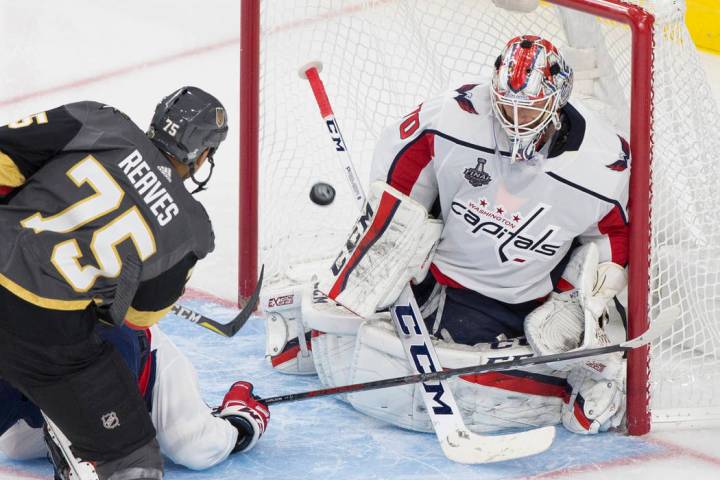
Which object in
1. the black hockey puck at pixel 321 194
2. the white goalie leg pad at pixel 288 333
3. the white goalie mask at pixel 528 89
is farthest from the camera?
the black hockey puck at pixel 321 194

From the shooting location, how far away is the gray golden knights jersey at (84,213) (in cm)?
214

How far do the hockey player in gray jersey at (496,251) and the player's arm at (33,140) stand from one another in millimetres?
923

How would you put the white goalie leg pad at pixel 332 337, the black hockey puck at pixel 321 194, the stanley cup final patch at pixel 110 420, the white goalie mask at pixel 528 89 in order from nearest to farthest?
1. the stanley cup final patch at pixel 110 420
2. the white goalie mask at pixel 528 89
3. the white goalie leg pad at pixel 332 337
4. the black hockey puck at pixel 321 194

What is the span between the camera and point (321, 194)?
143 inches

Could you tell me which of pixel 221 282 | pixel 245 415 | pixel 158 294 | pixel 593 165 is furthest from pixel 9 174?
pixel 221 282

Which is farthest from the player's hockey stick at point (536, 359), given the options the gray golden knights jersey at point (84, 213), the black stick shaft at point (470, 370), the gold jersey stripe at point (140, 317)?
the gray golden knights jersey at point (84, 213)

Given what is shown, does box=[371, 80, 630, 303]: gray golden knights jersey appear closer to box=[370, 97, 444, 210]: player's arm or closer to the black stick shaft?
box=[370, 97, 444, 210]: player's arm

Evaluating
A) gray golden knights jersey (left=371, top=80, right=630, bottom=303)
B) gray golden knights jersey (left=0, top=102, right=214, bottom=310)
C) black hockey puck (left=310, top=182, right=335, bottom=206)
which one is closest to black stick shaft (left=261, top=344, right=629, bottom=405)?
gray golden knights jersey (left=371, top=80, right=630, bottom=303)

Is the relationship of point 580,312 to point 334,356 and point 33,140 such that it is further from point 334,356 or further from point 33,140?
point 33,140

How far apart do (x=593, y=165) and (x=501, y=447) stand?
2.12 ft

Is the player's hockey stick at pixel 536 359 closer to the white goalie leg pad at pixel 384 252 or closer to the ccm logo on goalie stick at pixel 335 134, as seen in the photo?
the white goalie leg pad at pixel 384 252

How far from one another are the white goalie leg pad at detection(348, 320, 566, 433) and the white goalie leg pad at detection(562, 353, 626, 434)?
0.05 metres

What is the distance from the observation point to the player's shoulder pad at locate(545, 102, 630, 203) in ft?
9.07

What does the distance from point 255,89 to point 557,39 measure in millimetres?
857
